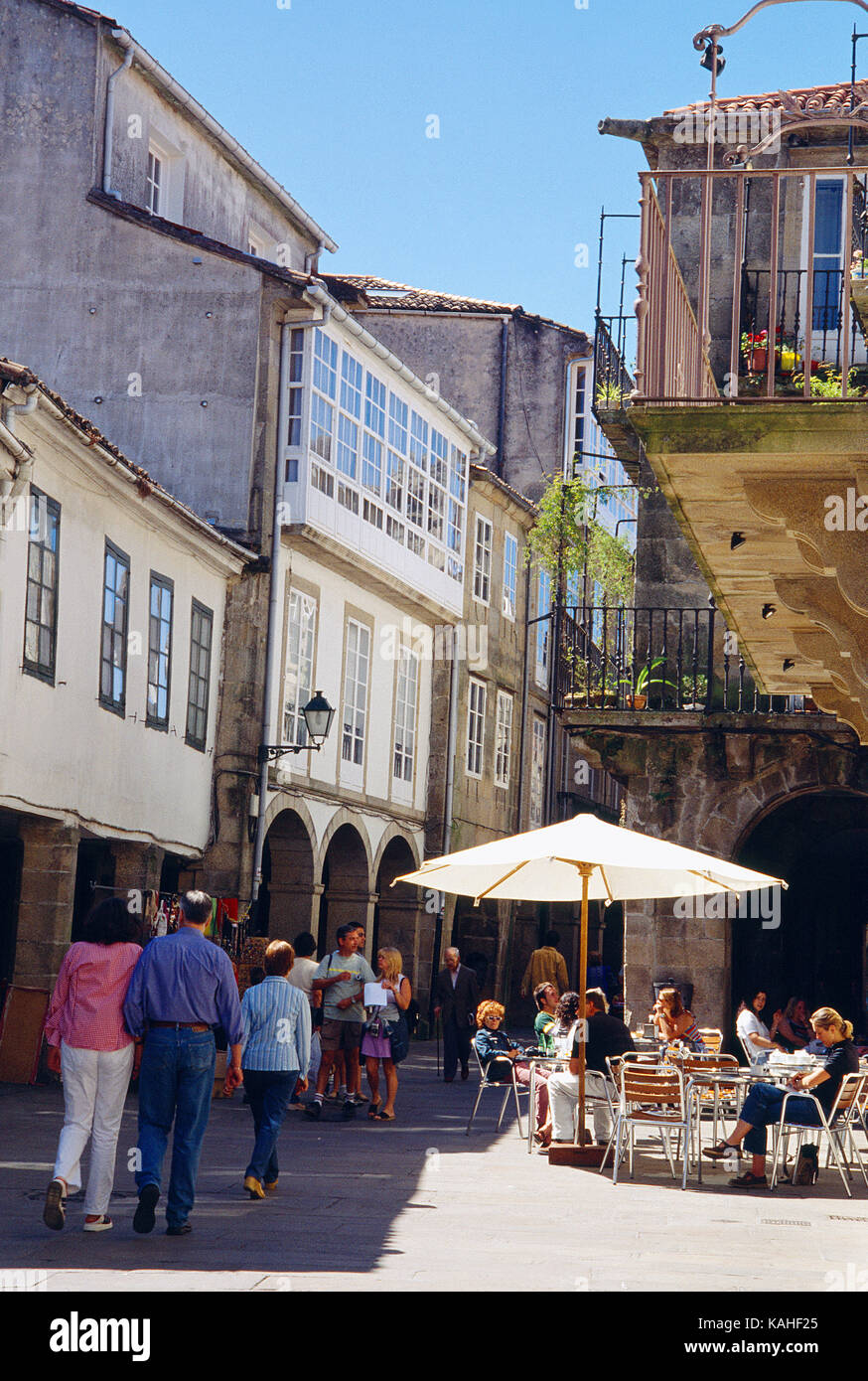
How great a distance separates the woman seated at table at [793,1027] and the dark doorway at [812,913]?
2.01ft

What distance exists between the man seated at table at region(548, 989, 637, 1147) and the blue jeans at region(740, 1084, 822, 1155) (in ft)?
4.02

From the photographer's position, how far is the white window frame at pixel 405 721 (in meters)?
28.1

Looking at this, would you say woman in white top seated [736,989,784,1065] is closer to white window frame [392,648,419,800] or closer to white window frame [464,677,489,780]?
white window frame [392,648,419,800]

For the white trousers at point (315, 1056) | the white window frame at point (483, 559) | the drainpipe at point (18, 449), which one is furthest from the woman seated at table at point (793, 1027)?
the white window frame at point (483, 559)

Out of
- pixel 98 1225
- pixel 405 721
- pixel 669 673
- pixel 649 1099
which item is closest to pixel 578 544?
pixel 405 721

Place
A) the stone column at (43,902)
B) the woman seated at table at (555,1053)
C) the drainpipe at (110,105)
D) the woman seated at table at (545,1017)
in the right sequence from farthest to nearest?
1. the drainpipe at (110,105)
2. the stone column at (43,902)
3. the woman seated at table at (545,1017)
4. the woman seated at table at (555,1053)

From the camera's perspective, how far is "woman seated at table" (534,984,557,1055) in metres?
16.1

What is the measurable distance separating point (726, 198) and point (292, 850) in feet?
32.3

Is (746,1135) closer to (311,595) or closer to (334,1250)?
(334,1250)

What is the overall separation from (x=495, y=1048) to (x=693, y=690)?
16.0 ft

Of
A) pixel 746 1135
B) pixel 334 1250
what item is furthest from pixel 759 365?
pixel 334 1250

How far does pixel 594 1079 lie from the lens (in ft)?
44.7

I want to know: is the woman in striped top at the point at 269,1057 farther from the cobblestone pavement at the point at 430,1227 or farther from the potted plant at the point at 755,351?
the potted plant at the point at 755,351

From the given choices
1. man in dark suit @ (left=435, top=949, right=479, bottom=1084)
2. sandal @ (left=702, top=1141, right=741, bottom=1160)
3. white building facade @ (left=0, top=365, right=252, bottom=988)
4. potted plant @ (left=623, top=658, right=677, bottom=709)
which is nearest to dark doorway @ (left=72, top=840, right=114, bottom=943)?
white building facade @ (left=0, top=365, right=252, bottom=988)
